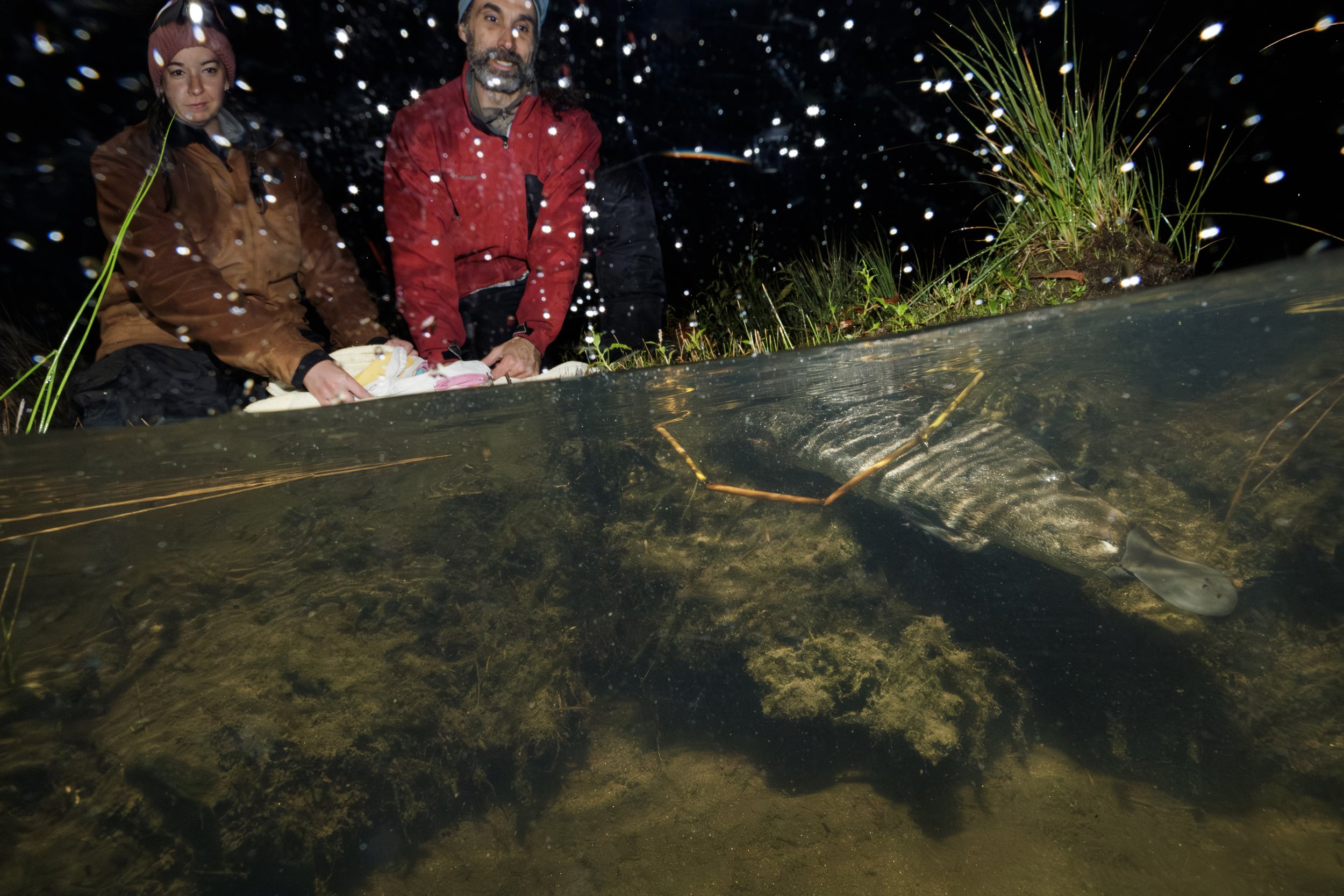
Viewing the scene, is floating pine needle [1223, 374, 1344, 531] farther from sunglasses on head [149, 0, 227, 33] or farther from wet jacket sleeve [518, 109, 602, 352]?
sunglasses on head [149, 0, 227, 33]

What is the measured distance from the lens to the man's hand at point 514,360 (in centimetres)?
446

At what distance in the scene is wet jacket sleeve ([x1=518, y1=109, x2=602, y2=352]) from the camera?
4.55m

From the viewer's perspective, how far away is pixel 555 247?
4.57 metres

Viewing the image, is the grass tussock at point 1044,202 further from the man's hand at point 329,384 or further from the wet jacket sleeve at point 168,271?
the wet jacket sleeve at point 168,271

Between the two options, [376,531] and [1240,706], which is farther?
[376,531]

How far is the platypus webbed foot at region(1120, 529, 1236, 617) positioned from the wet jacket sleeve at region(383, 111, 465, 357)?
4.36m

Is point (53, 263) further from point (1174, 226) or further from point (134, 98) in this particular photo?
point (1174, 226)

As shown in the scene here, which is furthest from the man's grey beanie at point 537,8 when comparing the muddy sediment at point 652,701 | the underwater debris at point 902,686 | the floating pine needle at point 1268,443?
the floating pine needle at point 1268,443

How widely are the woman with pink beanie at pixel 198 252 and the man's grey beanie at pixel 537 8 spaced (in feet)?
5.49

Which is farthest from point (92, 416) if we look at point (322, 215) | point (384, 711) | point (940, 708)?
point (940, 708)

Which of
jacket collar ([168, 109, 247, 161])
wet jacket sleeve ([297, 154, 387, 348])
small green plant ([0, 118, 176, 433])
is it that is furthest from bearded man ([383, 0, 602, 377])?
small green plant ([0, 118, 176, 433])

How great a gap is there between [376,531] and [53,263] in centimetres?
572

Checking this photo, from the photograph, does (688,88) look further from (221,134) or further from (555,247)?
(221,134)

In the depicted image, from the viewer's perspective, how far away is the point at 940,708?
1.70 meters
